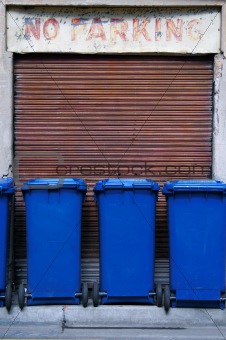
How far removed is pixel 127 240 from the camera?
21.3ft

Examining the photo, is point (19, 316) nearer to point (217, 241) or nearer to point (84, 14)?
point (217, 241)

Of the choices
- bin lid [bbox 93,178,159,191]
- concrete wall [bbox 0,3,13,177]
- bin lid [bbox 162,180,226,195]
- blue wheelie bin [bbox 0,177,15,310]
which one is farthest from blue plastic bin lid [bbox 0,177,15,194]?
bin lid [bbox 162,180,226,195]

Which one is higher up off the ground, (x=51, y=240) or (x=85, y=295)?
(x=51, y=240)

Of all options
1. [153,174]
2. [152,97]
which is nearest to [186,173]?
[153,174]

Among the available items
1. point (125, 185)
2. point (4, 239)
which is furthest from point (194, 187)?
point (4, 239)

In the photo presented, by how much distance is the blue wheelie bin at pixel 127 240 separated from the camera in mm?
6477

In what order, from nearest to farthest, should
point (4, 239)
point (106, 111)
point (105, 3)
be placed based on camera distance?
point (4, 239)
point (105, 3)
point (106, 111)

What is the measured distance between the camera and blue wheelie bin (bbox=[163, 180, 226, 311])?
254 inches

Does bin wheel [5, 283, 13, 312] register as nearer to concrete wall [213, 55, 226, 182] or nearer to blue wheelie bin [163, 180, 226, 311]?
blue wheelie bin [163, 180, 226, 311]

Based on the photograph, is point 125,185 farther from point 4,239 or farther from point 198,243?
point 4,239

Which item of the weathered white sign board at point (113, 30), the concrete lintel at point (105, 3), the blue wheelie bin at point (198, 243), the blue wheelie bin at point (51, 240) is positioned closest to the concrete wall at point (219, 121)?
the weathered white sign board at point (113, 30)

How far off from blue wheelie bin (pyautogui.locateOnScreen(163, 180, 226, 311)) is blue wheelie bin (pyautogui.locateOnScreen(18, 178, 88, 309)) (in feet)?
3.55

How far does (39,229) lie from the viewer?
21.2 ft

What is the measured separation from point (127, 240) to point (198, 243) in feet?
2.59
